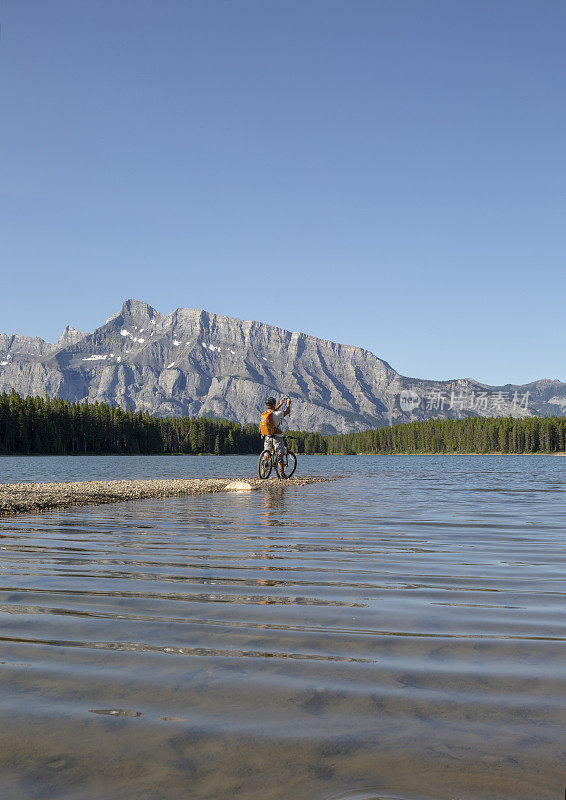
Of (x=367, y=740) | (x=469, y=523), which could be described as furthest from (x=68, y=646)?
(x=469, y=523)

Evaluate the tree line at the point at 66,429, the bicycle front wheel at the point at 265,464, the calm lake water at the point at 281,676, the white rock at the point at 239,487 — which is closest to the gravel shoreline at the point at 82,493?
the white rock at the point at 239,487

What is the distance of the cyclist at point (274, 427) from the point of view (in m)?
29.4

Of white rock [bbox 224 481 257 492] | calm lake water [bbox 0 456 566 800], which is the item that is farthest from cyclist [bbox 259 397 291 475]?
calm lake water [bbox 0 456 566 800]

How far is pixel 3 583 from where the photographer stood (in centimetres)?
687

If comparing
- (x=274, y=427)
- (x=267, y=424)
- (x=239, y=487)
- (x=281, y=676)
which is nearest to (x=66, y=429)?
(x=274, y=427)

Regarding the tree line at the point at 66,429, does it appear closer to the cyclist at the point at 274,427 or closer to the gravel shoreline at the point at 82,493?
the cyclist at the point at 274,427

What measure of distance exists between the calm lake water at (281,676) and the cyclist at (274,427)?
20.2 meters

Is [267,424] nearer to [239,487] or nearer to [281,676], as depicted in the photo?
[239,487]

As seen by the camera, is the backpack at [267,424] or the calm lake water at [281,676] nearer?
the calm lake water at [281,676]

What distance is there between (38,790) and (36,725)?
2.09ft

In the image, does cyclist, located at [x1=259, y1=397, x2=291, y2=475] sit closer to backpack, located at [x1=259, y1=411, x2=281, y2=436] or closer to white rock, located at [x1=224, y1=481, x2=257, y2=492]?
backpack, located at [x1=259, y1=411, x2=281, y2=436]

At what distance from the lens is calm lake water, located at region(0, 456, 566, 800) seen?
2707mm

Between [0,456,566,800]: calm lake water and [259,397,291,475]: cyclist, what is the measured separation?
2021cm

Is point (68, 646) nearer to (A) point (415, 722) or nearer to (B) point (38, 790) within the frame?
(B) point (38, 790)
